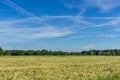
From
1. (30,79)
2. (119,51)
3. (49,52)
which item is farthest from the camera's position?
(119,51)

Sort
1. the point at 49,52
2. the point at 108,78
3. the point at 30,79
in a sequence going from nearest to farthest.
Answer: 1. the point at 30,79
2. the point at 108,78
3. the point at 49,52

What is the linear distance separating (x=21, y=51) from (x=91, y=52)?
131ft

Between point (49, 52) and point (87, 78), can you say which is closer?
point (87, 78)

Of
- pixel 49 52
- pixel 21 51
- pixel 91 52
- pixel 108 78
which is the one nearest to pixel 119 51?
pixel 91 52

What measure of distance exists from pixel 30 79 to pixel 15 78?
1.18 meters

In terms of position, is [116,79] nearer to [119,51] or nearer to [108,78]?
[108,78]

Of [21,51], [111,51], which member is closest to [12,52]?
[21,51]

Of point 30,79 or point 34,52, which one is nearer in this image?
point 30,79

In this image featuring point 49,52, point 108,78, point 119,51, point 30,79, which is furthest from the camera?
point 119,51

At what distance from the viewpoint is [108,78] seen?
64.0 feet

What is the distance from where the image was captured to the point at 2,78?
18.2 meters

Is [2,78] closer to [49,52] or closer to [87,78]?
[87,78]

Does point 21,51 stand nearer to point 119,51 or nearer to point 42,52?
point 42,52

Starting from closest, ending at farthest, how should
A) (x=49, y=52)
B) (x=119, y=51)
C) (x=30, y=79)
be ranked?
(x=30, y=79), (x=49, y=52), (x=119, y=51)
